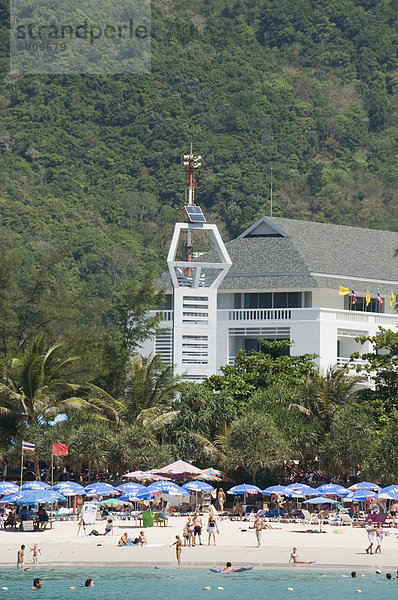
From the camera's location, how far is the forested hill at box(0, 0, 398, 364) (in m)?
150

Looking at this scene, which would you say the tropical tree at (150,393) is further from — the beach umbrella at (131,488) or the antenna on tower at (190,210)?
the antenna on tower at (190,210)

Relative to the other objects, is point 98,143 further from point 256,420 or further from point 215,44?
point 256,420

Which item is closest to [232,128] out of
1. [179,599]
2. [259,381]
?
[259,381]

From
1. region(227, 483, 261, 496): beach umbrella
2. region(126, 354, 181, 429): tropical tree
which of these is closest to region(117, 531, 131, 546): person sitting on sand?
region(227, 483, 261, 496): beach umbrella

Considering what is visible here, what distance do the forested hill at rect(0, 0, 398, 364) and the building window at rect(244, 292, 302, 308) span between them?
176 feet

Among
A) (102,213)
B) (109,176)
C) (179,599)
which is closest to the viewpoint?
(179,599)

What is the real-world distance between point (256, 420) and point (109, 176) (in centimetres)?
11095

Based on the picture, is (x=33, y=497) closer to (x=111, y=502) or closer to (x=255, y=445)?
(x=111, y=502)

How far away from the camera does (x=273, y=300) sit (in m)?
75.3

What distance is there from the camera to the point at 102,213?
153 m

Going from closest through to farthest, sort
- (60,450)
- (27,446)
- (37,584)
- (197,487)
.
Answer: (37,584), (197,487), (27,446), (60,450)

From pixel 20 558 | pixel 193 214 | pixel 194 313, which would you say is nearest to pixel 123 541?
pixel 20 558

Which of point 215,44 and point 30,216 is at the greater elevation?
point 215,44

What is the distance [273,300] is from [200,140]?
3828 inches
